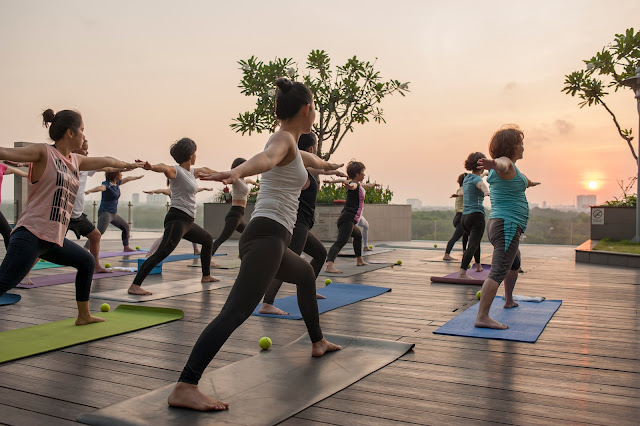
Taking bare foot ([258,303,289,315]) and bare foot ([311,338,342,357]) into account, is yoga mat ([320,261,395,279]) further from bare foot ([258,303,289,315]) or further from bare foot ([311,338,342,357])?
bare foot ([311,338,342,357])

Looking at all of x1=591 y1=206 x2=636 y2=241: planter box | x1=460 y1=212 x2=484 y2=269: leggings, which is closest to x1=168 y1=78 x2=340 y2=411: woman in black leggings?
x1=460 y1=212 x2=484 y2=269: leggings

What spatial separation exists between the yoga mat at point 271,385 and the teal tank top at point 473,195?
3.71 meters

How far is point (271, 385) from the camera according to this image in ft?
8.75

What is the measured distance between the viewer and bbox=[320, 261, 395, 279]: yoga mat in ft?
24.2

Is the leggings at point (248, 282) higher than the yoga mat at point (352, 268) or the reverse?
higher

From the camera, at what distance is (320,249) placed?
4.75 metres

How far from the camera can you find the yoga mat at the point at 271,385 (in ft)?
7.32

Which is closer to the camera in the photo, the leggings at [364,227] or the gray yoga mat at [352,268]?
the gray yoga mat at [352,268]

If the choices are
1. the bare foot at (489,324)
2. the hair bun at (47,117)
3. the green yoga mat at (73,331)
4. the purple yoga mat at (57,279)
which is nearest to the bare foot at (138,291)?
the green yoga mat at (73,331)

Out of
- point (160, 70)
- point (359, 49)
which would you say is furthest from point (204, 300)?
point (359, 49)

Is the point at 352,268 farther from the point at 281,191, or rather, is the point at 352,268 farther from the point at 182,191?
the point at 281,191

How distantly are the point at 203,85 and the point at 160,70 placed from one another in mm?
1169

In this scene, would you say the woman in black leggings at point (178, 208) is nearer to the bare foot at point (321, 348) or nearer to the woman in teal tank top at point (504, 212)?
the bare foot at point (321, 348)

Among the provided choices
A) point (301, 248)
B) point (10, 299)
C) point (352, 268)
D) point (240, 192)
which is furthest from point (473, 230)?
point (10, 299)
